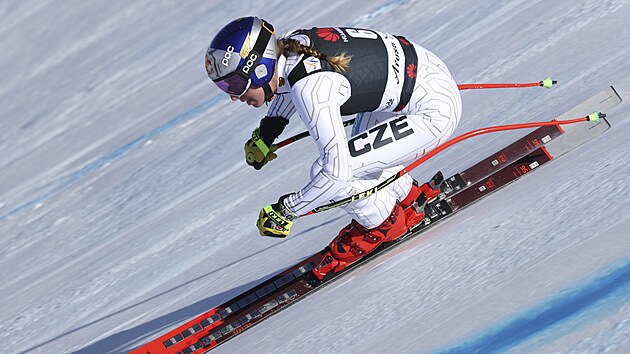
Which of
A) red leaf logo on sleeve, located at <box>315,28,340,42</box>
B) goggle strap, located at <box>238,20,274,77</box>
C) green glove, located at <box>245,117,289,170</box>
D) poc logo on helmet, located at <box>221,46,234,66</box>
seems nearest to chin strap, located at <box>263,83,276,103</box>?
goggle strap, located at <box>238,20,274,77</box>

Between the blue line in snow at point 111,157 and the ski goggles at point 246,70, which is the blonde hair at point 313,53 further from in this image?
the blue line in snow at point 111,157

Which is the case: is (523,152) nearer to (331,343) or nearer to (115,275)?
(331,343)

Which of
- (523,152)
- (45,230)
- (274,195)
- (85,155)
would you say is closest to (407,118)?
(523,152)

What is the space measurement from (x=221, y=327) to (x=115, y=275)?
5.98ft

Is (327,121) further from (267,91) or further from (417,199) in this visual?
(417,199)

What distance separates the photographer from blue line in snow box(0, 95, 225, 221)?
841cm

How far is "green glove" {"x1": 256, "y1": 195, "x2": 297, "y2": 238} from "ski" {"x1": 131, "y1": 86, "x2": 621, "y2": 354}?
51cm

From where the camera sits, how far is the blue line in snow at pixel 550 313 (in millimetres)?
2984

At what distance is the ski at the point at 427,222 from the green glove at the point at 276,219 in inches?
20.2

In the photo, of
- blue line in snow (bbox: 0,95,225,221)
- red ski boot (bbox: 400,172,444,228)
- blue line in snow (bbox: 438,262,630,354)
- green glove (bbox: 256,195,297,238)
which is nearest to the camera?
blue line in snow (bbox: 438,262,630,354)

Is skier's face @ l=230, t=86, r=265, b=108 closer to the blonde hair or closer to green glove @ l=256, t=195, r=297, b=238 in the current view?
the blonde hair

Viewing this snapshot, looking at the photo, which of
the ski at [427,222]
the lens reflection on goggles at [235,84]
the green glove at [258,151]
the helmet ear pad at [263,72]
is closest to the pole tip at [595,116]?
the ski at [427,222]

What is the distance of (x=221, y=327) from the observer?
14.9 ft

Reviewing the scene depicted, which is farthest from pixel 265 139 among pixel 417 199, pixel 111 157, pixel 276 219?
pixel 111 157
